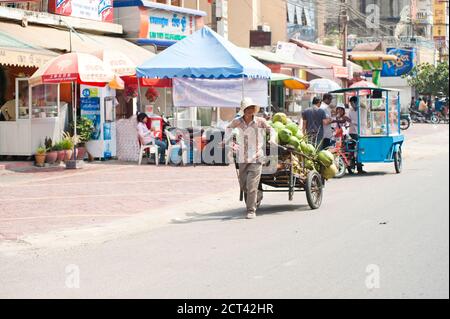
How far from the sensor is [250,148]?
38.3 ft

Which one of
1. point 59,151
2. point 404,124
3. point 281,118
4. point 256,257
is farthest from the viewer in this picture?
point 404,124

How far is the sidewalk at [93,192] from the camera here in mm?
12031

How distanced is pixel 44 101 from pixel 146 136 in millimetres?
2770

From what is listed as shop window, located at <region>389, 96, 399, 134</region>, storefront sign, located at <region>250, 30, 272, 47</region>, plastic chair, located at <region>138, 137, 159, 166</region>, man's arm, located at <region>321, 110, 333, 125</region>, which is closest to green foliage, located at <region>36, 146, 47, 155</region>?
plastic chair, located at <region>138, 137, 159, 166</region>

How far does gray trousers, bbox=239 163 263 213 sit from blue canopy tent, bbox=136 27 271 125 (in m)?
8.04

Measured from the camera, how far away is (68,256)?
9242 millimetres

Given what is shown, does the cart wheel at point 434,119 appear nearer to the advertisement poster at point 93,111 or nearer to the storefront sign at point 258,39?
the storefront sign at point 258,39

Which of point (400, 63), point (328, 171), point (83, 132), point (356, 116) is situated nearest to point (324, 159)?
point (328, 171)

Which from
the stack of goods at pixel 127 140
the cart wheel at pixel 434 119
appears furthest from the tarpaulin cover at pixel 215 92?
the cart wheel at pixel 434 119

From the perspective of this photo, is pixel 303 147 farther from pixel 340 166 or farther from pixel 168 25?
pixel 168 25

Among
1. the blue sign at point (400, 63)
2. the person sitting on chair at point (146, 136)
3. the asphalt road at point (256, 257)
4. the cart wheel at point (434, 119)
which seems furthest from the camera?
the cart wheel at point (434, 119)

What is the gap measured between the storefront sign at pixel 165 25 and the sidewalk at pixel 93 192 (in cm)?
693

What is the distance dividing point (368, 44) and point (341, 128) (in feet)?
117

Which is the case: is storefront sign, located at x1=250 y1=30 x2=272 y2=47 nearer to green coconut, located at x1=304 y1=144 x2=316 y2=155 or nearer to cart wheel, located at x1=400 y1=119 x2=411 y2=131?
cart wheel, located at x1=400 y1=119 x2=411 y2=131
